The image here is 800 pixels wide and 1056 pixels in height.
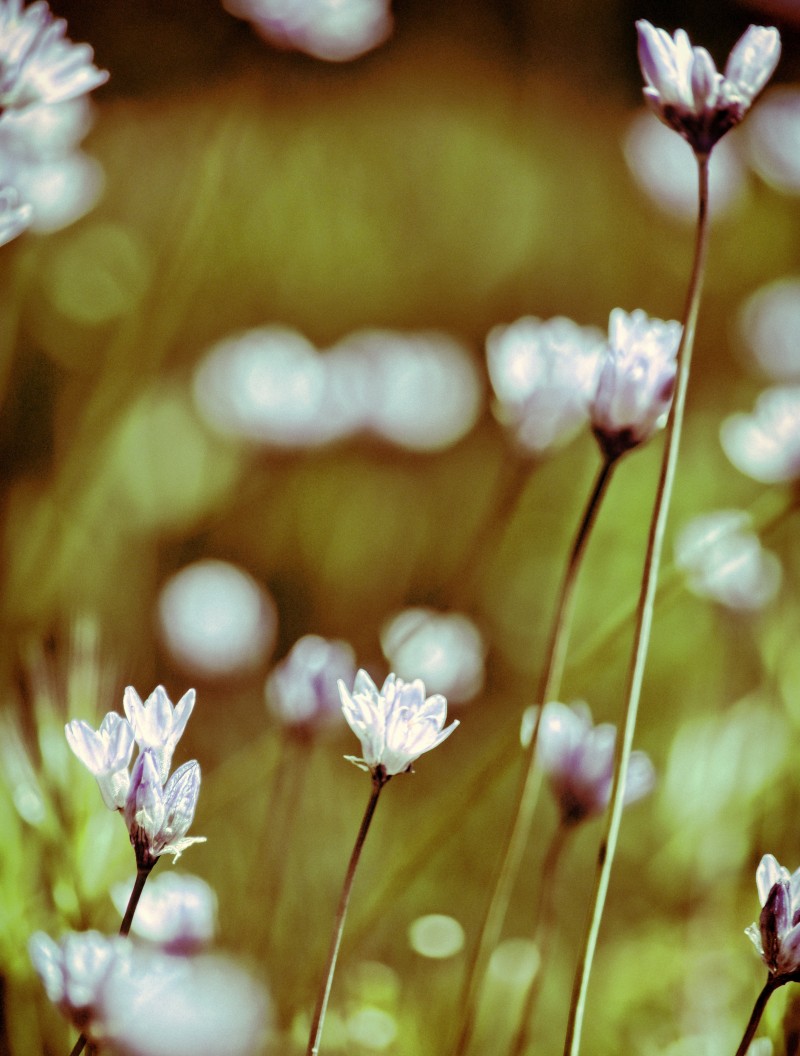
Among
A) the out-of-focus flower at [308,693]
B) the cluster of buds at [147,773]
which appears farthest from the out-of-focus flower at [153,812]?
the out-of-focus flower at [308,693]

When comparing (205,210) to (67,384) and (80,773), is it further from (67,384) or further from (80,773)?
(80,773)

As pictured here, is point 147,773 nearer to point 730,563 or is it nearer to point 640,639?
point 640,639

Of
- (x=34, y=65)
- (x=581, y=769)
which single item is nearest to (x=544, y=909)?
(x=581, y=769)

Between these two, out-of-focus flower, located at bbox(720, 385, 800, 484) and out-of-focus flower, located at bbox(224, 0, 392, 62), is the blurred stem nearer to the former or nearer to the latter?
out-of-focus flower, located at bbox(720, 385, 800, 484)

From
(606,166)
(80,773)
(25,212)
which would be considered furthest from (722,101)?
(606,166)

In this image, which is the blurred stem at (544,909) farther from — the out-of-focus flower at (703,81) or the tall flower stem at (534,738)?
the out-of-focus flower at (703,81)

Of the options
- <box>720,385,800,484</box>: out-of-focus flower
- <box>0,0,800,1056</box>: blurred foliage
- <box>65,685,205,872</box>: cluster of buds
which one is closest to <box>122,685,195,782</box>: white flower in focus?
<box>65,685,205,872</box>: cluster of buds
